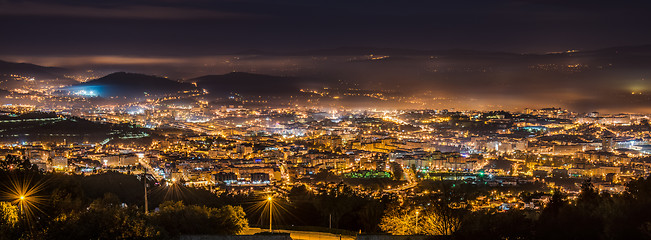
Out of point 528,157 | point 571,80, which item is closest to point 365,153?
point 528,157

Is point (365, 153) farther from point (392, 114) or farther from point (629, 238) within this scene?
point (392, 114)

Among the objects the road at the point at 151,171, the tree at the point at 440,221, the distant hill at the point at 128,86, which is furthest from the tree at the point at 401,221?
the distant hill at the point at 128,86

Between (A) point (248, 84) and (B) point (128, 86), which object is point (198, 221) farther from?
(A) point (248, 84)

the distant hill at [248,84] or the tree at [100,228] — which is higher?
the distant hill at [248,84]

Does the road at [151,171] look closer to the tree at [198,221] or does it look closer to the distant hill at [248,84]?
the tree at [198,221]

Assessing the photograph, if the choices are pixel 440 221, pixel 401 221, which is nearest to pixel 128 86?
pixel 401 221
